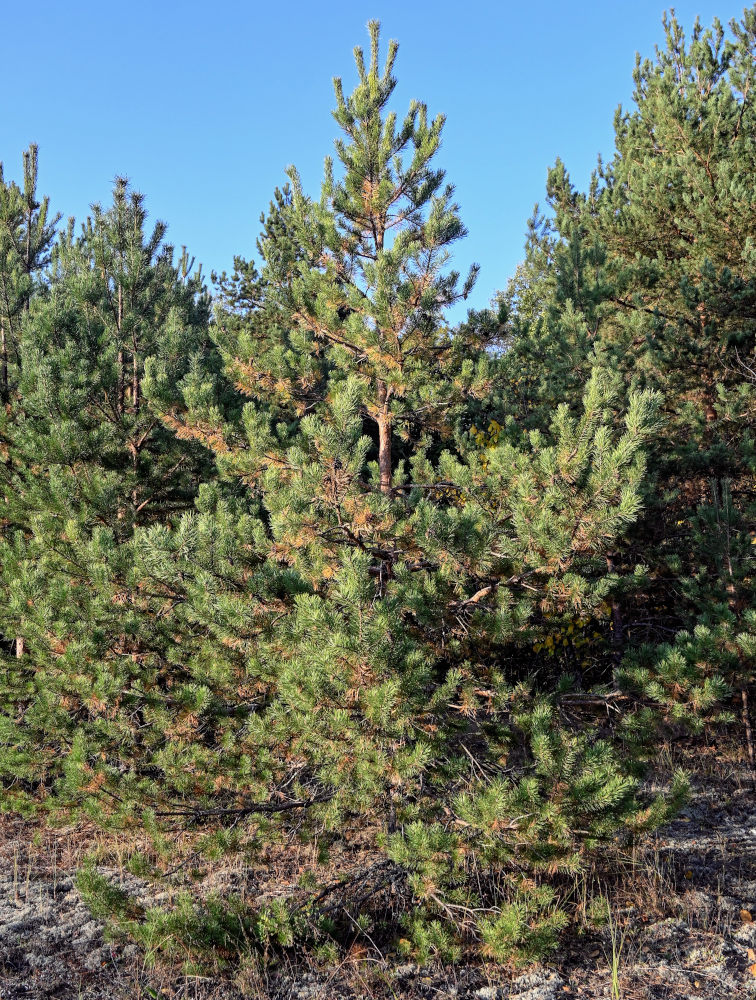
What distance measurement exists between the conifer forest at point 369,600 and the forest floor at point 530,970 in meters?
0.05

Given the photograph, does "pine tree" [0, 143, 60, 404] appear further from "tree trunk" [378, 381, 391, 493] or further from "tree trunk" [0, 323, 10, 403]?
"tree trunk" [378, 381, 391, 493]

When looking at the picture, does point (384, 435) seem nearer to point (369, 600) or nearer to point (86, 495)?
point (369, 600)

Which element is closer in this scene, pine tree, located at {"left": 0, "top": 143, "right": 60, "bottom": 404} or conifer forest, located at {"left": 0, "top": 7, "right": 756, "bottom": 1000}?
→ conifer forest, located at {"left": 0, "top": 7, "right": 756, "bottom": 1000}

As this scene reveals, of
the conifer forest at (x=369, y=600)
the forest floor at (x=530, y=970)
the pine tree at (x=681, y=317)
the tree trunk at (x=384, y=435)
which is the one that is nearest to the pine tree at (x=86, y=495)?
the conifer forest at (x=369, y=600)

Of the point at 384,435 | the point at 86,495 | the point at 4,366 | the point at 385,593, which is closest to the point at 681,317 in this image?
the point at 384,435

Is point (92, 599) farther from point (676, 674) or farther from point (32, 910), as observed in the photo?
point (676, 674)

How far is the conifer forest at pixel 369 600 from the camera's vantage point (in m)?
3.96

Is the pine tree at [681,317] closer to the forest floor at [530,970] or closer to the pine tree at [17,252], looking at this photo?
the forest floor at [530,970]

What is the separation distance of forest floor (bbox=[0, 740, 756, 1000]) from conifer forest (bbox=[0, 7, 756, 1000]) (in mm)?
52

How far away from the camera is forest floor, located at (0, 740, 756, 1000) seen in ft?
12.4

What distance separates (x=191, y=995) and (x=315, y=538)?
2530mm

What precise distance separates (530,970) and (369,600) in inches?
86.7

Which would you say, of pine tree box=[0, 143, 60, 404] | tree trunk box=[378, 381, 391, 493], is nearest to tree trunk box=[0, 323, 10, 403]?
pine tree box=[0, 143, 60, 404]

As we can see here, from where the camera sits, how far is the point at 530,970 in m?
3.96
